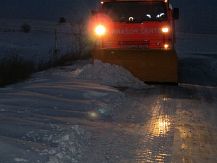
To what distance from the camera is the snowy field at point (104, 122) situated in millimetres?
7473

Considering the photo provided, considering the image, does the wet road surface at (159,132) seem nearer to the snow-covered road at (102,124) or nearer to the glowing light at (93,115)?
the snow-covered road at (102,124)

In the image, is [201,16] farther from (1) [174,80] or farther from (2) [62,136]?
(2) [62,136]

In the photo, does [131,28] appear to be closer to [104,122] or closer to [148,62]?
[148,62]

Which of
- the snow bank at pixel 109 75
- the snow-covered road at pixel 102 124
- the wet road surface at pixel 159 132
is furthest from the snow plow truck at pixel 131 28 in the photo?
the wet road surface at pixel 159 132

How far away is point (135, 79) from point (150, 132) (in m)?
6.85

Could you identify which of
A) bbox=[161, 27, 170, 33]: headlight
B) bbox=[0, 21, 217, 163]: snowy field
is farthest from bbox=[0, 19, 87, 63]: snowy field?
bbox=[0, 21, 217, 163]: snowy field

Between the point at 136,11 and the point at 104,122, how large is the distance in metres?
8.25

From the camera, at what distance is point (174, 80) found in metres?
16.0

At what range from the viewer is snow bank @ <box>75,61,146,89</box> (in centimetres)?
1536

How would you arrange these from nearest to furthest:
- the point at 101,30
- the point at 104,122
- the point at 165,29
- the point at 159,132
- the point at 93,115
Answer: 1. the point at 159,132
2. the point at 104,122
3. the point at 93,115
4. the point at 165,29
5. the point at 101,30

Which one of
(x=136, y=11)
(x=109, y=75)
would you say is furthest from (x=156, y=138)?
(x=136, y=11)

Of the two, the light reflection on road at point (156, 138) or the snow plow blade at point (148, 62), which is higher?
the snow plow blade at point (148, 62)

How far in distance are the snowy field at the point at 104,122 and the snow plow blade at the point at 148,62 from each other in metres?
0.50

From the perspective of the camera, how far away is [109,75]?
1567cm
